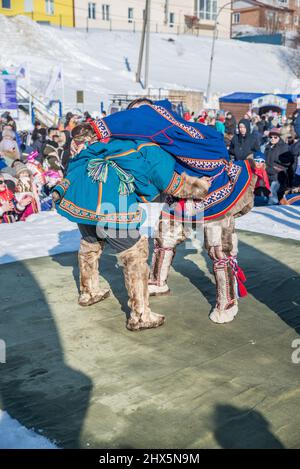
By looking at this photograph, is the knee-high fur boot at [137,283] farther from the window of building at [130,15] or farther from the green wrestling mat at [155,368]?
the window of building at [130,15]

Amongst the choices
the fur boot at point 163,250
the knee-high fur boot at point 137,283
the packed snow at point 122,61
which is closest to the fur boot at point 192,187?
the knee-high fur boot at point 137,283

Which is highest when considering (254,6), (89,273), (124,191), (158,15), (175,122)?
(254,6)

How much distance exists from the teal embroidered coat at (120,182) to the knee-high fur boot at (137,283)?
0.19 metres

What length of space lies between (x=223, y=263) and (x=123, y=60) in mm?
40023

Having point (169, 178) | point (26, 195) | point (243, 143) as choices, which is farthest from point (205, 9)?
point (169, 178)

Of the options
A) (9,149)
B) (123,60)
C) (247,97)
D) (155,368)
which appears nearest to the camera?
(155,368)

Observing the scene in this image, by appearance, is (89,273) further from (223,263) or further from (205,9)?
(205,9)

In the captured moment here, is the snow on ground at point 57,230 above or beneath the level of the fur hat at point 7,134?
beneath

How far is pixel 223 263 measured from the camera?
13.0 ft

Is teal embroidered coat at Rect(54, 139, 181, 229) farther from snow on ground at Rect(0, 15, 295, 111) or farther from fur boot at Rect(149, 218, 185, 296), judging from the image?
snow on ground at Rect(0, 15, 295, 111)

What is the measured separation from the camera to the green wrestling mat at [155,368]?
2.55m

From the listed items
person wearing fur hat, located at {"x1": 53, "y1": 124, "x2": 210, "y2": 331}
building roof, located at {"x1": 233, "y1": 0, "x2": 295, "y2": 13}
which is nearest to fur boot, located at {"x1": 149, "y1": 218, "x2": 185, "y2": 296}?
person wearing fur hat, located at {"x1": 53, "y1": 124, "x2": 210, "y2": 331}

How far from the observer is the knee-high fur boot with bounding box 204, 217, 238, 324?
3898 millimetres

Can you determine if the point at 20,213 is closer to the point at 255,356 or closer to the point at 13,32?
the point at 255,356
